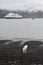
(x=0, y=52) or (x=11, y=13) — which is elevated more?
(x=11, y=13)

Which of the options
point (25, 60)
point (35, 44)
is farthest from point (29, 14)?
point (25, 60)

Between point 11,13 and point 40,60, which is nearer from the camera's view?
point 40,60

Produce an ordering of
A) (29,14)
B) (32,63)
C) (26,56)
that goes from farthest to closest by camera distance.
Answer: (29,14)
(26,56)
(32,63)

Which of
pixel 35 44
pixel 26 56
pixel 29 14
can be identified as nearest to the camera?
pixel 26 56

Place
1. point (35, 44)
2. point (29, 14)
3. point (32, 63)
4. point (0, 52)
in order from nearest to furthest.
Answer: point (32, 63), point (0, 52), point (35, 44), point (29, 14)

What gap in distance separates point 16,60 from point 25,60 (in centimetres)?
28

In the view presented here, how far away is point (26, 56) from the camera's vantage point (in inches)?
217

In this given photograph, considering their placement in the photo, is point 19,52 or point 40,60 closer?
point 40,60

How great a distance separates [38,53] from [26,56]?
1.32ft

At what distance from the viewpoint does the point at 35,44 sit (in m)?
6.74

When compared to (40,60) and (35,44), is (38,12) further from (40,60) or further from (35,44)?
(40,60)

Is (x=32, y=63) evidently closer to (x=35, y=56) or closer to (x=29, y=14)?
(x=35, y=56)

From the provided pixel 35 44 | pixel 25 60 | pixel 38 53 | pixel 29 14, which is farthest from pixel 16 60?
pixel 29 14

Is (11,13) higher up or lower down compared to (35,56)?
higher up
